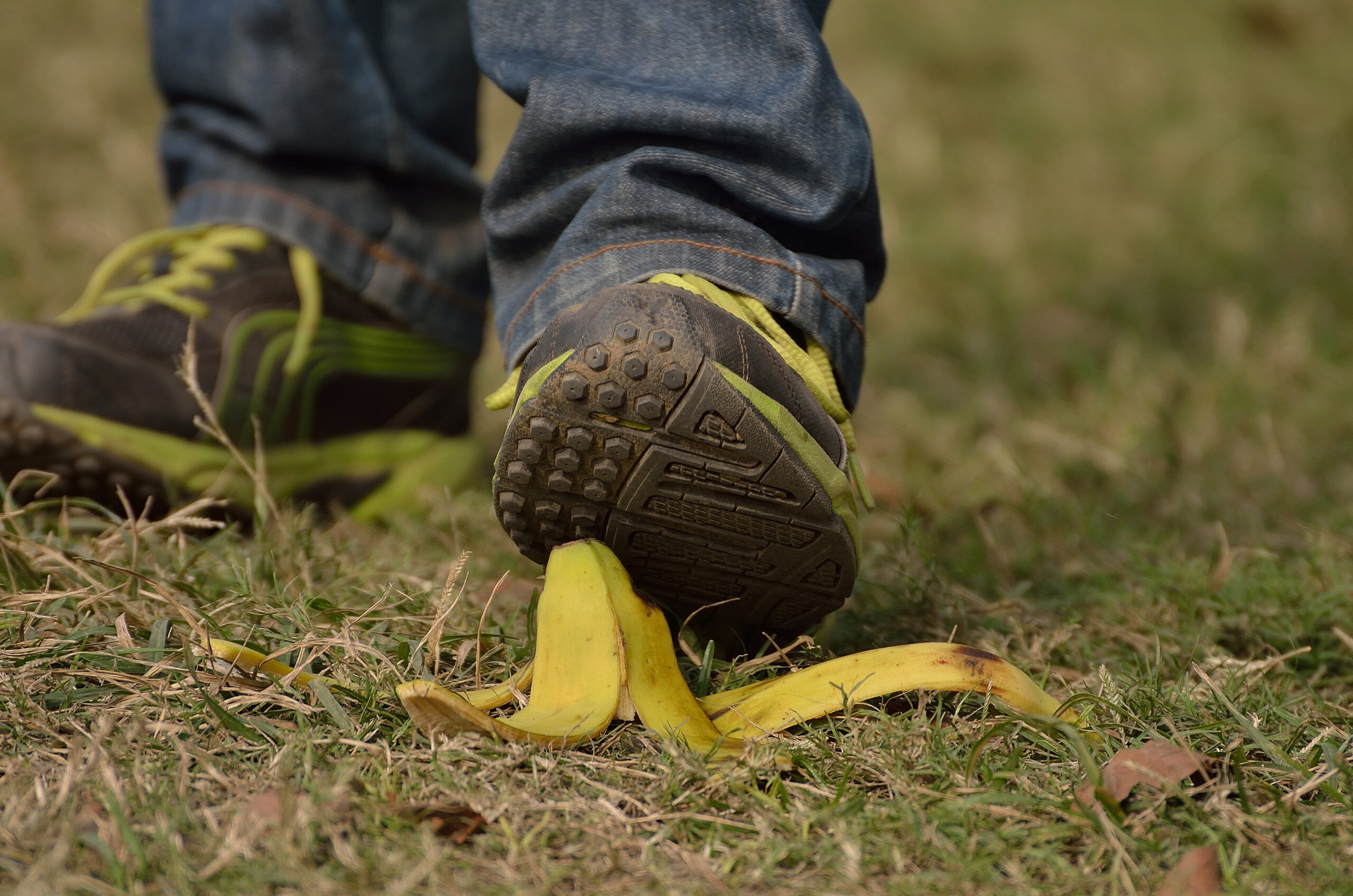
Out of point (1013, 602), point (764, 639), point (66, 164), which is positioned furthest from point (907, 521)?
point (66, 164)

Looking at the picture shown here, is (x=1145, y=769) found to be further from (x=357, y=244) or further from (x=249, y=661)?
(x=357, y=244)

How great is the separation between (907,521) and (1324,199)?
3.02 m

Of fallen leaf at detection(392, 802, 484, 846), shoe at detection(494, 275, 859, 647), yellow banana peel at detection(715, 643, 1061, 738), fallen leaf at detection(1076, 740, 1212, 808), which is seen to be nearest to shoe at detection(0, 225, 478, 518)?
shoe at detection(494, 275, 859, 647)

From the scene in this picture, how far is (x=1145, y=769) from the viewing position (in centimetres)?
104

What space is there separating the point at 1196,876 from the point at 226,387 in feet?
4.57

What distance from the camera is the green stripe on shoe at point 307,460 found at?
5.12 feet

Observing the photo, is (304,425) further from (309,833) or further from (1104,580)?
(1104,580)

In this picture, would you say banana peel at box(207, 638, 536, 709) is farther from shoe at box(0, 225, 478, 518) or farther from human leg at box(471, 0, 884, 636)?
shoe at box(0, 225, 478, 518)

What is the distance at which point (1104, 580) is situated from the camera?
1.61 m

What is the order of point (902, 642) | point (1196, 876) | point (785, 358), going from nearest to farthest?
1. point (1196, 876)
2. point (785, 358)
3. point (902, 642)

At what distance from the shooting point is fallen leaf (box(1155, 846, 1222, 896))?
929 mm

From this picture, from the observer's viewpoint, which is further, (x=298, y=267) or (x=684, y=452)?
(x=298, y=267)

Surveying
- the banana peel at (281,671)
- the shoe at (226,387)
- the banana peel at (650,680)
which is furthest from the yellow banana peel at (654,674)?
the shoe at (226,387)

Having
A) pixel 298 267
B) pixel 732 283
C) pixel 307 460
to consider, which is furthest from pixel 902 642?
pixel 298 267
